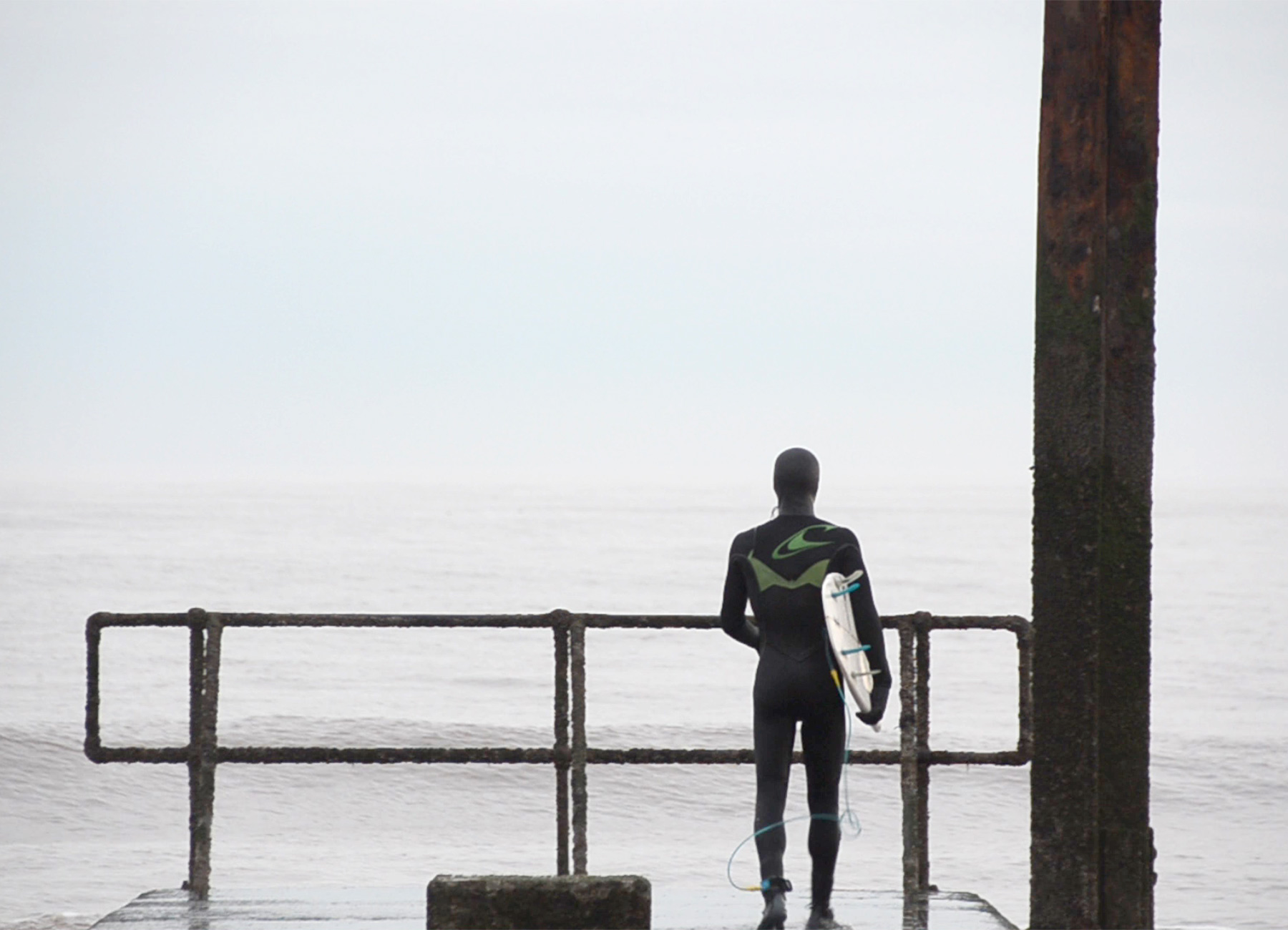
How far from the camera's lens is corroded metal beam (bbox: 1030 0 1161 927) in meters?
4.62

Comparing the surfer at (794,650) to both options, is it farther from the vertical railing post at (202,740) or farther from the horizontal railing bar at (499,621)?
the vertical railing post at (202,740)

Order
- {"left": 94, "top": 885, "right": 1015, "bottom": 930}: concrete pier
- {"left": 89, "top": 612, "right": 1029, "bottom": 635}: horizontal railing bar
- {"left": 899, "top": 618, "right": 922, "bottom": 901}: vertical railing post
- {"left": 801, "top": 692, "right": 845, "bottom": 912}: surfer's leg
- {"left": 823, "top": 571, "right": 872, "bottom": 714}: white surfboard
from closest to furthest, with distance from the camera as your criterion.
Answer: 1. {"left": 823, "top": 571, "right": 872, "bottom": 714}: white surfboard
2. {"left": 801, "top": 692, "right": 845, "bottom": 912}: surfer's leg
3. {"left": 94, "top": 885, "right": 1015, "bottom": 930}: concrete pier
4. {"left": 89, "top": 612, "right": 1029, "bottom": 635}: horizontal railing bar
5. {"left": 899, "top": 618, "right": 922, "bottom": 901}: vertical railing post

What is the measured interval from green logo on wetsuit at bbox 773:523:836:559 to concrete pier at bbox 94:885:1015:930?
4.60 feet

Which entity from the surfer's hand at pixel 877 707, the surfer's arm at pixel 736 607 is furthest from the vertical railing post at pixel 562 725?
the surfer's hand at pixel 877 707

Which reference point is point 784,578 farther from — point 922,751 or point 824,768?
point 922,751

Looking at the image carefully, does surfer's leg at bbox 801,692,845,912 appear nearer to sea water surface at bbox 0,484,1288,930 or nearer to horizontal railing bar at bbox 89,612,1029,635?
horizontal railing bar at bbox 89,612,1029,635

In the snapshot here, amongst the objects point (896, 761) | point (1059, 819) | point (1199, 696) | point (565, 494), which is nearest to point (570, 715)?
point (896, 761)

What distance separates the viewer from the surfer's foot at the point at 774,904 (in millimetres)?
5438

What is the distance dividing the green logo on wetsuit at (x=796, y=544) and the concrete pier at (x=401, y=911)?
1.40m

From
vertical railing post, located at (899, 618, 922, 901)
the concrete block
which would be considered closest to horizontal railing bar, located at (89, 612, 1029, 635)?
vertical railing post, located at (899, 618, 922, 901)

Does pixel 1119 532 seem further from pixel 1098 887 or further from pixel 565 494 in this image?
pixel 565 494

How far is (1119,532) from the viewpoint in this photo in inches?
184

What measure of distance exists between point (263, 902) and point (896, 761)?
258 centimetres

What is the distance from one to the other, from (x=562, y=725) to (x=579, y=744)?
10 cm
